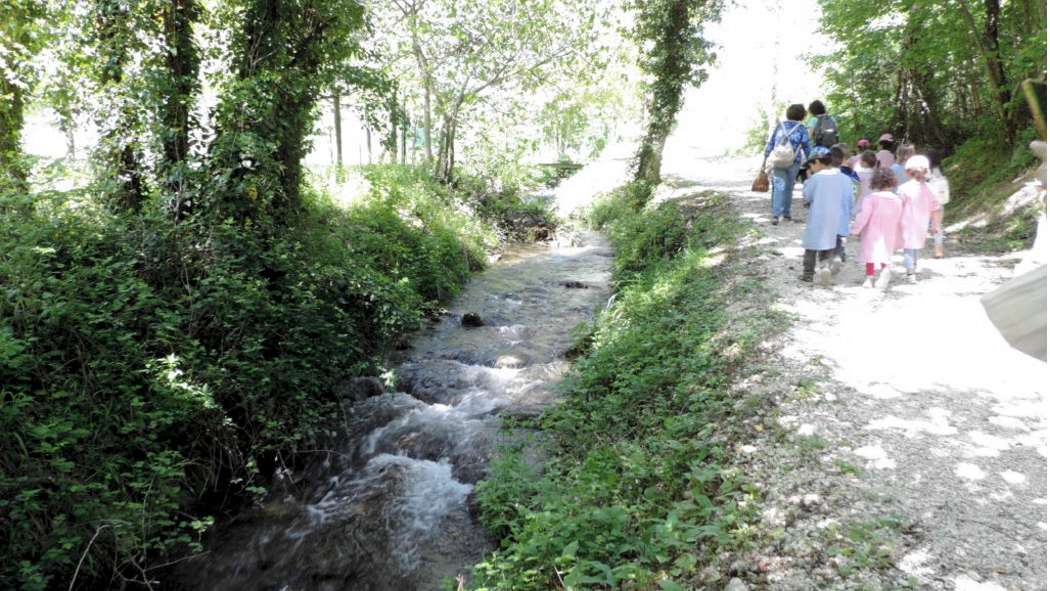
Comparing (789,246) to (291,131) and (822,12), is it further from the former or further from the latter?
(822,12)

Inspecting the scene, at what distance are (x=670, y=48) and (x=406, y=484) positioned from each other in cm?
1389

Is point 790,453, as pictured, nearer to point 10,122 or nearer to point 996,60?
point 10,122

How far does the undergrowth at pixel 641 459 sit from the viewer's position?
358cm

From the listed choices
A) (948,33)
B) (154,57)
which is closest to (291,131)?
(154,57)

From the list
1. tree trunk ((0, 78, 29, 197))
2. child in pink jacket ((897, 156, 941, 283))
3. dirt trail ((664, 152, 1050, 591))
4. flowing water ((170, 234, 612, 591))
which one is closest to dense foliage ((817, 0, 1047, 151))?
child in pink jacket ((897, 156, 941, 283))

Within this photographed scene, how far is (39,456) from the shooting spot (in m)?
4.01

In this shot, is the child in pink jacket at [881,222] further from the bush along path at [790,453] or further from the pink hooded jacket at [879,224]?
the bush along path at [790,453]

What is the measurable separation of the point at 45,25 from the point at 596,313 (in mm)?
8514

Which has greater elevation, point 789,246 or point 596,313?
point 789,246

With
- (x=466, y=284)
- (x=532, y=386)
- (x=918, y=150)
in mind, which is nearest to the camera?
(x=532, y=386)

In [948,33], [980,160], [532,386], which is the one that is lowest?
[532,386]

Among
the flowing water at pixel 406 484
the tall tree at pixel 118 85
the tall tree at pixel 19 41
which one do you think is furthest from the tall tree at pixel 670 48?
the tall tree at pixel 19 41

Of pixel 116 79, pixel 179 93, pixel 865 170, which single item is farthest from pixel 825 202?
pixel 116 79

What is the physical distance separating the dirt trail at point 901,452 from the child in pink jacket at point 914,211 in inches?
31.2
